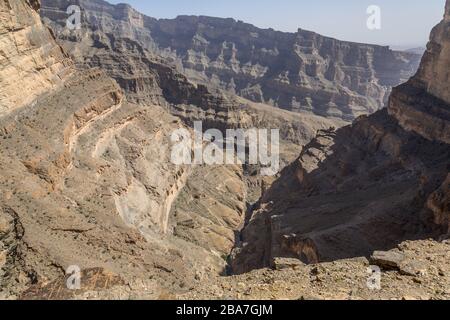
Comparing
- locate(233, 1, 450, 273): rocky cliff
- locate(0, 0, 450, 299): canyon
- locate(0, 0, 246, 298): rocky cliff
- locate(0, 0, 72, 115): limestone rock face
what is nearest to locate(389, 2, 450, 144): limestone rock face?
locate(233, 1, 450, 273): rocky cliff

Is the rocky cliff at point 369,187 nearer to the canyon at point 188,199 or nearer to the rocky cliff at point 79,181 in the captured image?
the canyon at point 188,199

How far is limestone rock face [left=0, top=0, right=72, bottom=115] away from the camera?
37562mm

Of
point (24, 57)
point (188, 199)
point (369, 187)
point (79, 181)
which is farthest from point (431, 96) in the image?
point (24, 57)

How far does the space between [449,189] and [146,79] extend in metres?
86.6

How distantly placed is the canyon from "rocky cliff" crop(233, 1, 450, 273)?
257 millimetres

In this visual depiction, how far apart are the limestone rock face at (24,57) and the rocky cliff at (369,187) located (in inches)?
1079

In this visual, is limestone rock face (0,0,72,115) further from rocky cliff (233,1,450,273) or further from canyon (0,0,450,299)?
rocky cliff (233,1,450,273)

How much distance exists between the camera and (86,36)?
117 m

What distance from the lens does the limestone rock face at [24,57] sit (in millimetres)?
37562

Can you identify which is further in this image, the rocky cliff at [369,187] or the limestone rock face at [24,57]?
the rocky cliff at [369,187]

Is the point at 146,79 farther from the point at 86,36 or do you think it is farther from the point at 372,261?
the point at 372,261

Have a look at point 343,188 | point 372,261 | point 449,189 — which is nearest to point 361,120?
point 343,188

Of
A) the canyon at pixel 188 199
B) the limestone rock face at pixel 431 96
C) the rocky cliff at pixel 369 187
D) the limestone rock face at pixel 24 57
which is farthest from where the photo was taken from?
the limestone rock face at pixel 431 96

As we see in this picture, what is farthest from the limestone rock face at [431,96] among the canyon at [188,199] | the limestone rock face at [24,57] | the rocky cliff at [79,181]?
the limestone rock face at [24,57]
